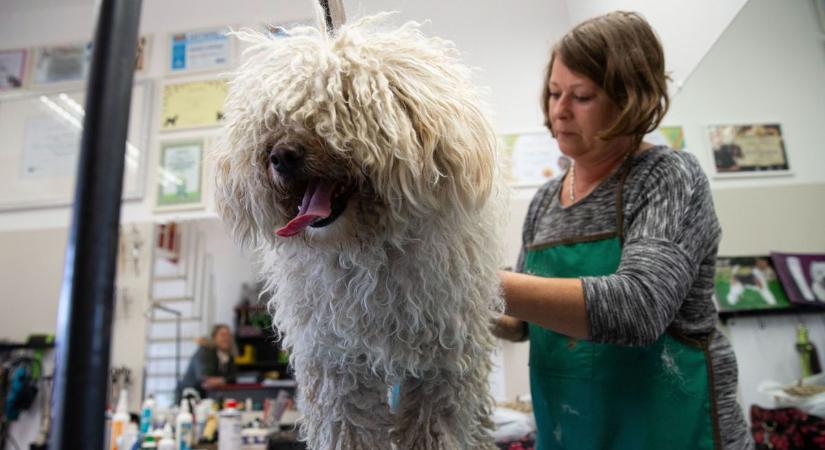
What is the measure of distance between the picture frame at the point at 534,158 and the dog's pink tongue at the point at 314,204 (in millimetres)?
2316

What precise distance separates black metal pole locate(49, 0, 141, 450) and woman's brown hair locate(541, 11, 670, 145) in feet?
2.95

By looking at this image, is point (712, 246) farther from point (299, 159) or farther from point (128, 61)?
point (128, 61)

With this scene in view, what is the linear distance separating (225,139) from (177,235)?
2.48m

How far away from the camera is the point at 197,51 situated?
10.9 feet

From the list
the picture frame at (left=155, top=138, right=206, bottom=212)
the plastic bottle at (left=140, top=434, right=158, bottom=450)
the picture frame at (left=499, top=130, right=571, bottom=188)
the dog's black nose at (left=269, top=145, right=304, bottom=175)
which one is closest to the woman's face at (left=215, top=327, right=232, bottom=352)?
the plastic bottle at (left=140, top=434, right=158, bottom=450)

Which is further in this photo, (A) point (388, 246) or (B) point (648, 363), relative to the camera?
A: (B) point (648, 363)

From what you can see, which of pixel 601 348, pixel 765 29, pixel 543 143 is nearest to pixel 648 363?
pixel 601 348

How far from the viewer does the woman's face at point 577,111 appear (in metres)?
1.07

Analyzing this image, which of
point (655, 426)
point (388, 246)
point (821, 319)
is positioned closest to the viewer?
point (388, 246)

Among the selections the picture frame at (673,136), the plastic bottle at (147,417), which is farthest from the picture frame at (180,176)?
the picture frame at (673,136)

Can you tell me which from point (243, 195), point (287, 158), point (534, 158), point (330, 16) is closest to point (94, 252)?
point (287, 158)

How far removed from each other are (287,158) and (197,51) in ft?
10.1

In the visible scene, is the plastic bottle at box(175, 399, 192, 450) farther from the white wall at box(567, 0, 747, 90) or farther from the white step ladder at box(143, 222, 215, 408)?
the white wall at box(567, 0, 747, 90)

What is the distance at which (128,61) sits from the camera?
9.7 inches
